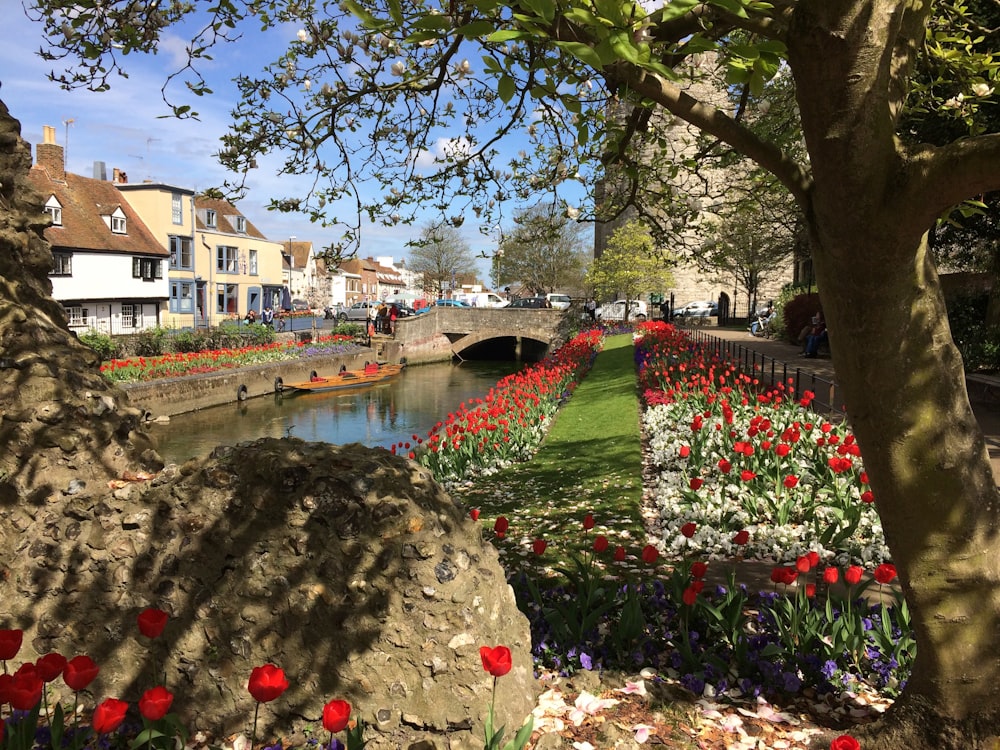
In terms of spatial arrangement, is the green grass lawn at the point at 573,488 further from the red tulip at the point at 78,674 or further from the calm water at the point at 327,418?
the calm water at the point at 327,418

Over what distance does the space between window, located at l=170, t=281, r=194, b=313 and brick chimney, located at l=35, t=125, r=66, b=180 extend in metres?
9.08

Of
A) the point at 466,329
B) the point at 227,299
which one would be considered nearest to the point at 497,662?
the point at 466,329

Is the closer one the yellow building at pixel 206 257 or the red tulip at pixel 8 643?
the red tulip at pixel 8 643

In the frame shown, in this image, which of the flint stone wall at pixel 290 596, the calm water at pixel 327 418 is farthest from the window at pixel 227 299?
the flint stone wall at pixel 290 596

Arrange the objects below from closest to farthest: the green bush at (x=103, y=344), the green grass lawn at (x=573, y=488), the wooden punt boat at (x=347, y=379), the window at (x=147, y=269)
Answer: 1. the green grass lawn at (x=573, y=488)
2. the green bush at (x=103, y=344)
3. the wooden punt boat at (x=347, y=379)
4. the window at (x=147, y=269)

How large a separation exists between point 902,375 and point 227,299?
54653 mm

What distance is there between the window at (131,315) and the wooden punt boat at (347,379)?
13219 mm

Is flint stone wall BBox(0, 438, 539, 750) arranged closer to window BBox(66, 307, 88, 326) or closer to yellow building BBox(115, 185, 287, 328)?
window BBox(66, 307, 88, 326)

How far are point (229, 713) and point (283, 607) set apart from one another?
1.71ft

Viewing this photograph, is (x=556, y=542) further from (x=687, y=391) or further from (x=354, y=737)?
(x=687, y=391)

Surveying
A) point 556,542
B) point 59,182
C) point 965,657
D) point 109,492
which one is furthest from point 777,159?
point 59,182

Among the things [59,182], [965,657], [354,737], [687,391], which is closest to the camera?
[354,737]

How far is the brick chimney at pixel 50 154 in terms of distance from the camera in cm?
3738

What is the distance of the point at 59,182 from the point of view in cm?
3775
